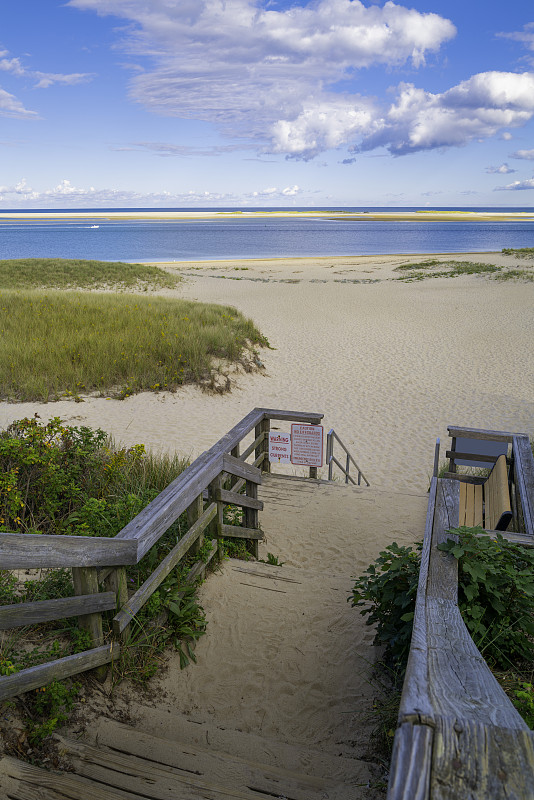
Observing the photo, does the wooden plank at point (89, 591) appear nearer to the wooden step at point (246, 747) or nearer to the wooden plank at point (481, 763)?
the wooden step at point (246, 747)

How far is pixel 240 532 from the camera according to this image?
5254 mm

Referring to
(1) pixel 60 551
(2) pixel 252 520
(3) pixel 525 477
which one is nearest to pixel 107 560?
(1) pixel 60 551

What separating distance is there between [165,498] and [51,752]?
1.53 metres

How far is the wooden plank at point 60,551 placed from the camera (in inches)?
87.6

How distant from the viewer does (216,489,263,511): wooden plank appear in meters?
4.73

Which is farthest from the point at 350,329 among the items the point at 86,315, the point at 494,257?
the point at 494,257

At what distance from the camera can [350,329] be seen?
22453 mm

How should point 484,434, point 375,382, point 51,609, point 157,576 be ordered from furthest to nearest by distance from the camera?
point 375,382
point 484,434
point 157,576
point 51,609

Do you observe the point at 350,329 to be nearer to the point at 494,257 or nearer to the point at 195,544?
the point at 195,544

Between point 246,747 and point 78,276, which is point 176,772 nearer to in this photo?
point 246,747

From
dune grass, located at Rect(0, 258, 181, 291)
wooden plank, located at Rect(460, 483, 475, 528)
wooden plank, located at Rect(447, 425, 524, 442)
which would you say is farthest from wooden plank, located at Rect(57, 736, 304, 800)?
dune grass, located at Rect(0, 258, 181, 291)

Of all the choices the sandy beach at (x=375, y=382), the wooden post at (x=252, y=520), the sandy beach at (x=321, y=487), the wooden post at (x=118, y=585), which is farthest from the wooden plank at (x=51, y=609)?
the sandy beach at (x=375, y=382)

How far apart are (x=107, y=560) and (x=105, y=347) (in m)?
11.4

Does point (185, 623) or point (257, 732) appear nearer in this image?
point (257, 732)
